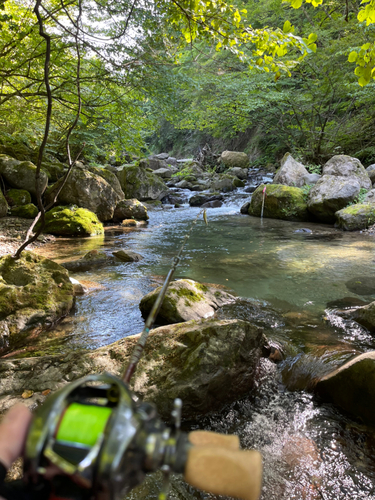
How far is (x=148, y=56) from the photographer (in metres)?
4.69

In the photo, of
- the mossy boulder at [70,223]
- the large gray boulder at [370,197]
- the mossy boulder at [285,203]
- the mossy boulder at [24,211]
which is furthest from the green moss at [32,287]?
the large gray boulder at [370,197]

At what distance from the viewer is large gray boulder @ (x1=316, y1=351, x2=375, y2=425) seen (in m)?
2.63

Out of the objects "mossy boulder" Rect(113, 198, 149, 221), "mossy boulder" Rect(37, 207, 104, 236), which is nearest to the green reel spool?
"mossy boulder" Rect(37, 207, 104, 236)

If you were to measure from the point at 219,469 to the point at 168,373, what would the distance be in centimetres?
232

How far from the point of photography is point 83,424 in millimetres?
649

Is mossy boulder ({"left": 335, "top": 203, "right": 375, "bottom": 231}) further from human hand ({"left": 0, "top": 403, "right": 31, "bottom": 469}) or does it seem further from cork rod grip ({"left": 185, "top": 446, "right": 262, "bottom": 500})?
human hand ({"left": 0, "top": 403, "right": 31, "bottom": 469})

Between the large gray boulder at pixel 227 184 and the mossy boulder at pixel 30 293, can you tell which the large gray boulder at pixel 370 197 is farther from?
the mossy boulder at pixel 30 293

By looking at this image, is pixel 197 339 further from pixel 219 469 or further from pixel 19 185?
pixel 19 185

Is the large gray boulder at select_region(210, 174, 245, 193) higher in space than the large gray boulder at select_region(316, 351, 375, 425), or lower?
higher

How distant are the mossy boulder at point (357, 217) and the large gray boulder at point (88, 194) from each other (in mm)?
10352

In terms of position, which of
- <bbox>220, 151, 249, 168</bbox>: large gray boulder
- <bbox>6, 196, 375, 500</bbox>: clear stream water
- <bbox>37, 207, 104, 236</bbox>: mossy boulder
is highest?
<bbox>220, 151, 249, 168</bbox>: large gray boulder

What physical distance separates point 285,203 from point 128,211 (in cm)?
805

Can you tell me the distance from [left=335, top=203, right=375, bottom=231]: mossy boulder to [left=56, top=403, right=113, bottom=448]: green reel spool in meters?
13.1

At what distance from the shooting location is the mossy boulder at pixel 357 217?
1154 cm
